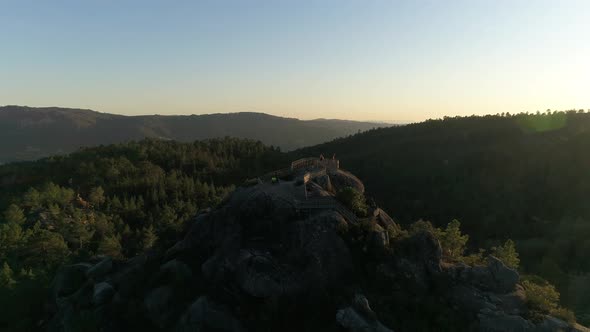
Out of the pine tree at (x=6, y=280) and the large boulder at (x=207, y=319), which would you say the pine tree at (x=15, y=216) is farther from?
the large boulder at (x=207, y=319)

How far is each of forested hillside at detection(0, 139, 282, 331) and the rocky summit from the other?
28.5 ft

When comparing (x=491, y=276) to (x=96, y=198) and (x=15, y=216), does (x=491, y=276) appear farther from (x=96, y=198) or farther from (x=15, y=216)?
(x=96, y=198)

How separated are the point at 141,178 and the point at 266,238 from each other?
405 feet

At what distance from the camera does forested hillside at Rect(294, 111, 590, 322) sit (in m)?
71.9

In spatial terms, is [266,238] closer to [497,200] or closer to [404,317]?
[404,317]

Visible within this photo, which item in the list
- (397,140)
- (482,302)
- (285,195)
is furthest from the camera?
(397,140)

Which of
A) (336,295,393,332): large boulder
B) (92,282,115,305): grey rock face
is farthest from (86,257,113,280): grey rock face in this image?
(336,295,393,332): large boulder

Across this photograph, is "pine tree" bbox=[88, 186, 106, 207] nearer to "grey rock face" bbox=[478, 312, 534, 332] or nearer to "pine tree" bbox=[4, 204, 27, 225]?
"pine tree" bbox=[4, 204, 27, 225]

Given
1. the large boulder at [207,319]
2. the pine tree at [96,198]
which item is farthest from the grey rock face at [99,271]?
the pine tree at [96,198]

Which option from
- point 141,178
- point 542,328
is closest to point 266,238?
point 542,328

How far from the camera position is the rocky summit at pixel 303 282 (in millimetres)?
24719

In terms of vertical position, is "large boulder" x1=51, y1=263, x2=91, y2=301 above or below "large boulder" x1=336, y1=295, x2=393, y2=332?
below

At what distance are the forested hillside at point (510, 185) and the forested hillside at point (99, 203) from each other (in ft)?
197

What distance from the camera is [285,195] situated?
3175 cm
